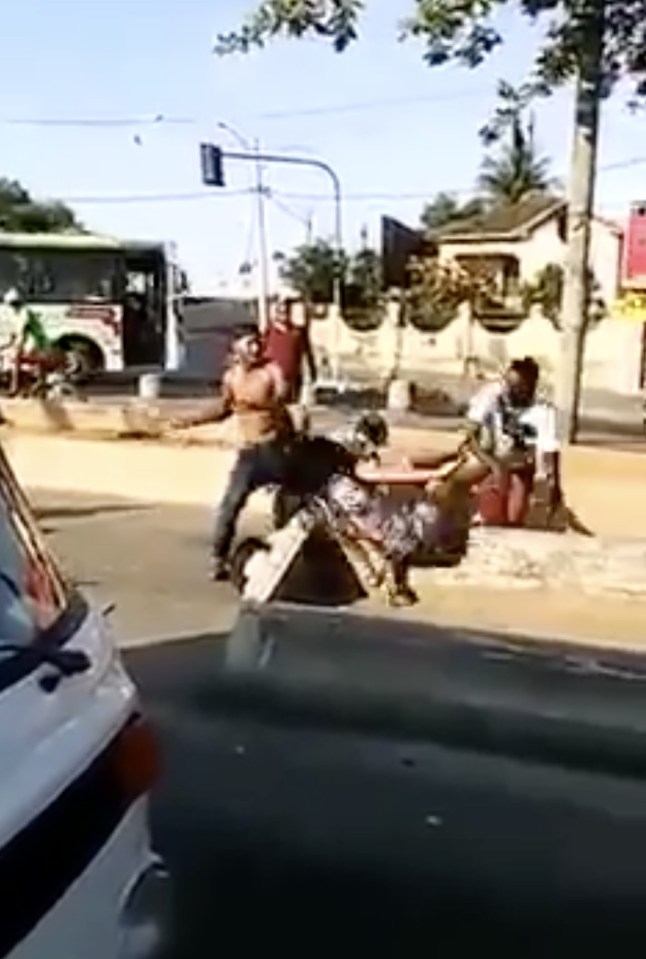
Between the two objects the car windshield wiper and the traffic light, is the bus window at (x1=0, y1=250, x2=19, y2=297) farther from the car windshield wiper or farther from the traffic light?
the car windshield wiper

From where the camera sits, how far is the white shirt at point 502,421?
12516mm

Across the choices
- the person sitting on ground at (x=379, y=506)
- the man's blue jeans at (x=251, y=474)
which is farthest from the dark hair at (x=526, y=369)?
the man's blue jeans at (x=251, y=474)

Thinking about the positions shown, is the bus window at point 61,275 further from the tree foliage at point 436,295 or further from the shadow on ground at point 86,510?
the shadow on ground at point 86,510

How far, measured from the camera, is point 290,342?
1664cm

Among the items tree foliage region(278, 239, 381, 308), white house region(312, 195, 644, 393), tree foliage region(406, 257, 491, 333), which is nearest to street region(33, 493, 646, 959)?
white house region(312, 195, 644, 393)

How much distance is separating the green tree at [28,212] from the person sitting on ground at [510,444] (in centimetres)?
4208

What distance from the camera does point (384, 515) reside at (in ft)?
36.5

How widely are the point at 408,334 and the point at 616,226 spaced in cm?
537

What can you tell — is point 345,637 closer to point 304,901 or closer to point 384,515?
point 384,515

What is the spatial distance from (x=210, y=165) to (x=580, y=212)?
26.7 metres

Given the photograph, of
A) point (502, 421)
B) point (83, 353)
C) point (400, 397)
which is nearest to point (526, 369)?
point (502, 421)

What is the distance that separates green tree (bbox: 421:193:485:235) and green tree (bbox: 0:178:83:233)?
13.8 metres

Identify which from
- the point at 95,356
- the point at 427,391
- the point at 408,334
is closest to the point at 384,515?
the point at 427,391

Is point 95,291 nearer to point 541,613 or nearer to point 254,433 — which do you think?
point 254,433
